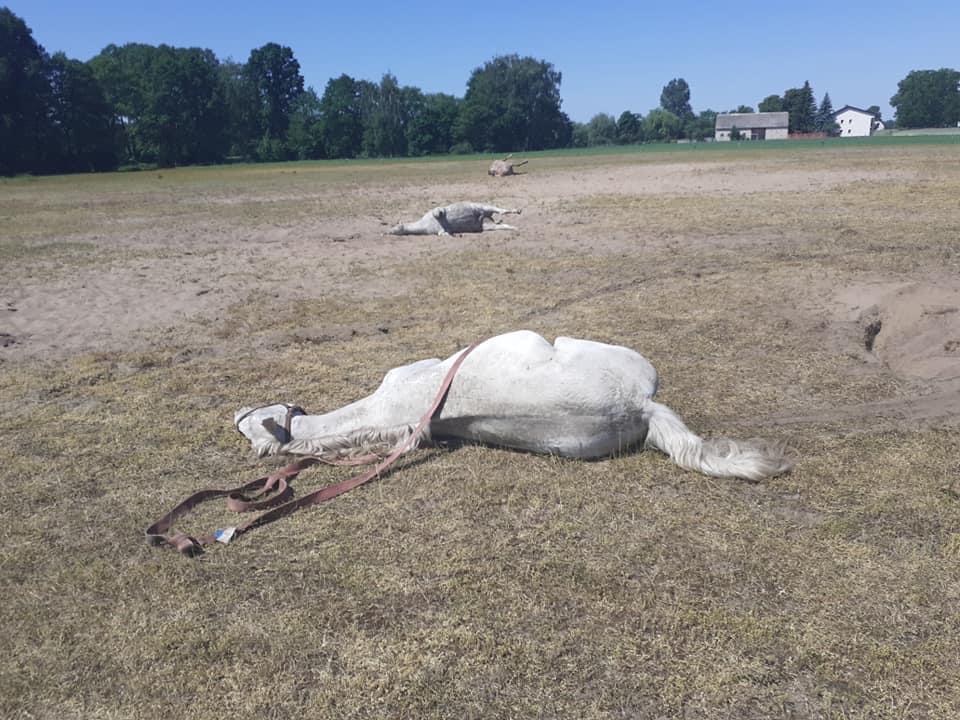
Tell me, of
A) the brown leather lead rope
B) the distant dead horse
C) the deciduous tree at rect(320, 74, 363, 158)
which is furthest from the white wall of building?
the brown leather lead rope

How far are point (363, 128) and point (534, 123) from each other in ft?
68.2

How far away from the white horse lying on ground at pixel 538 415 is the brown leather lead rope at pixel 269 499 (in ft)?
0.38

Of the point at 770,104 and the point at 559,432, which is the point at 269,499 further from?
the point at 770,104

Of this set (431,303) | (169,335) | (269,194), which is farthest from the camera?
(269,194)

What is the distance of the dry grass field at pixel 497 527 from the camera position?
2789 millimetres

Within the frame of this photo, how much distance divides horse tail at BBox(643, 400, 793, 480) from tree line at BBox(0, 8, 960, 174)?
6532 cm

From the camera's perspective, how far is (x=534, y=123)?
294 feet

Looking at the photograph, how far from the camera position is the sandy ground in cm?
673

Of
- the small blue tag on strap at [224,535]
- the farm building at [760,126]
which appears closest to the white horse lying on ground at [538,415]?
the small blue tag on strap at [224,535]

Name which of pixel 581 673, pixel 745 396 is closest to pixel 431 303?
pixel 745 396

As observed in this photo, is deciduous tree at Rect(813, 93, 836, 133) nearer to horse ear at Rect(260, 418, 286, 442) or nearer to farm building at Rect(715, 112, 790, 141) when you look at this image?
farm building at Rect(715, 112, 790, 141)

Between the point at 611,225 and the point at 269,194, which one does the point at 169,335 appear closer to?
the point at 611,225

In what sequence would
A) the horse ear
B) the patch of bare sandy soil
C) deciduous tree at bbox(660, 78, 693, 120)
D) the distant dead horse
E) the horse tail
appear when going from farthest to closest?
deciduous tree at bbox(660, 78, 693, 120), the distant dead horse, the patch of bare sandy soil, the horse ear, the horse tail

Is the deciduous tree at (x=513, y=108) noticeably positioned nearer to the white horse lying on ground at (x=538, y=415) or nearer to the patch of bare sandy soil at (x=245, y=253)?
the patch of bare sandy soil at (x=245, y=253)
